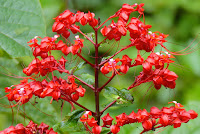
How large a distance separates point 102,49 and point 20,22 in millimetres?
513

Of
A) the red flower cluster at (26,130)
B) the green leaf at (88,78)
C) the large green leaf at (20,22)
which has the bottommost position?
the red flower cluster at (26,130)

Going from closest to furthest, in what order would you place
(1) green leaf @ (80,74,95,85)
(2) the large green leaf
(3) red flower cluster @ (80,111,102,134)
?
(3) red flower cluster @ (80,111,102,134)
(1) green leaf @ (80,74,95,85)
(2) the large green leaf

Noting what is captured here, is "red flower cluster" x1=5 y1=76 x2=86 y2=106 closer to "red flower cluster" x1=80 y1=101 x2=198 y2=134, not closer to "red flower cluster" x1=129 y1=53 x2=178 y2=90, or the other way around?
"red flower cluster" x1=80 y1=101 x2=198 y2=134

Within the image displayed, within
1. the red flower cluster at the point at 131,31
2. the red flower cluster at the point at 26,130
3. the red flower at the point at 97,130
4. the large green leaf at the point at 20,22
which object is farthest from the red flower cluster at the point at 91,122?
the large green leaf at the point at 20,22

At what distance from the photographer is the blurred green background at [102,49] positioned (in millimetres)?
1185

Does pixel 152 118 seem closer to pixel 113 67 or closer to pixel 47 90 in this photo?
pixel 113 67

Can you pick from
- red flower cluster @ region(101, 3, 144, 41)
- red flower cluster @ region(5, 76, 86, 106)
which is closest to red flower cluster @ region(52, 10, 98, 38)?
red flower cluster @ region(101, 3, 144, 41)

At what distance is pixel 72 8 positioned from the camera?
167cm

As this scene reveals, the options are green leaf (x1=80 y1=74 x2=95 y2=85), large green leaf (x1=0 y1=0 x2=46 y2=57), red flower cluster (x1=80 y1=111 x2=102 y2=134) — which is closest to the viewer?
red flower cluster (x1=80 y1=111 x2=102 y2=134)

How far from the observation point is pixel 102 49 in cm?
160

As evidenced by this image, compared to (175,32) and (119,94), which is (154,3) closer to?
(175,32)

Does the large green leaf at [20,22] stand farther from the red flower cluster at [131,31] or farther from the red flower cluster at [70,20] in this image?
the red flower cluster at [131,31]

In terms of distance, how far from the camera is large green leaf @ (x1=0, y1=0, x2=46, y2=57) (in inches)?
45.9

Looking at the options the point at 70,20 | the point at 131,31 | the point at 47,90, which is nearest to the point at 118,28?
the point at 131,31
